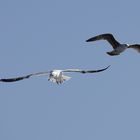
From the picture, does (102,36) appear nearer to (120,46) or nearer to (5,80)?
(120,46)

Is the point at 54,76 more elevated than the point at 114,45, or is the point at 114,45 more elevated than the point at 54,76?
the point at 114,45

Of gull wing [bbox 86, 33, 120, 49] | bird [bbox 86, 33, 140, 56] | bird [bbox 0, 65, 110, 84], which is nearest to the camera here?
bird [bbox 0, 65, 110, 84]

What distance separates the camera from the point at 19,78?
3291 cm

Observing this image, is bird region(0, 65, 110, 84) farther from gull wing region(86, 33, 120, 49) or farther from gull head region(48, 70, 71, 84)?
gull wing region(86, 33, 120, 49)

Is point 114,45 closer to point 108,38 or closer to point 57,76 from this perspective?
point 108,38

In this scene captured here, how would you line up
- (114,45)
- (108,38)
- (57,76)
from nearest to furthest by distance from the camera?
(57,76), (114,45), (108,38)

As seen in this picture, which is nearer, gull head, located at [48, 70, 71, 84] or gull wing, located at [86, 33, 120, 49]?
gull head, located at [48, 70, 71, 84]

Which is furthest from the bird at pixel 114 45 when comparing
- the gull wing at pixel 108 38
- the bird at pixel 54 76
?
the bird at pixel 54 76

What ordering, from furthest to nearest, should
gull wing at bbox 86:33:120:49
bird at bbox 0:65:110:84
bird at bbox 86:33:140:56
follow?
gull wing at bbox 86:33:120:49 → bird at bbox 86:33:140:56 → bird at bbox 0:65:110:84

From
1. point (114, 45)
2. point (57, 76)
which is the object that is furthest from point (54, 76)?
point (114, 45)

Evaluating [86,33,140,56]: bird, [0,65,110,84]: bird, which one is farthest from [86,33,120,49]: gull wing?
[0,65,110,84]: bird

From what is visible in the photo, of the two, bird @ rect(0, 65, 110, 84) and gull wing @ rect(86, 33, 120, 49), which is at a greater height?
gull wing @ rect(86, 33, 120, 49)

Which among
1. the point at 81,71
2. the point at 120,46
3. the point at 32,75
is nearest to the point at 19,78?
the point at 32,75

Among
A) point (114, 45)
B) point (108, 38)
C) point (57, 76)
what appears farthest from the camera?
point (108, 38)
